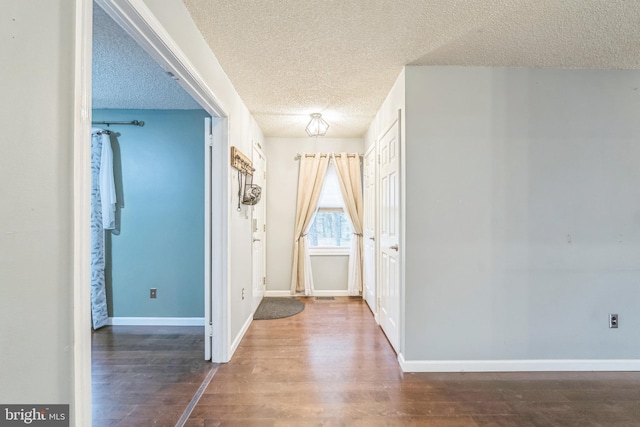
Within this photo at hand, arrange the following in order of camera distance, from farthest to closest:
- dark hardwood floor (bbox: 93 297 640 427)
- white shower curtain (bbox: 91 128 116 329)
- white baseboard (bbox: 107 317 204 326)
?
1. white baseboard (bbox: 107 317 204 326)
2. white shower curtain (bbox: 91 128 116 329)
3. dark hardwood floor (bbox: 93 297 640 427)

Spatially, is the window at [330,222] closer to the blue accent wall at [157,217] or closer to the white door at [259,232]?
the white door at [259,232]

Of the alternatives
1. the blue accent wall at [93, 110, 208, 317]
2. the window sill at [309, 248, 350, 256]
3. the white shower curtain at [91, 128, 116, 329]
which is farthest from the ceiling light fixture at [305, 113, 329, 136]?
the white shower curtain at [91, 128, 116, 329]

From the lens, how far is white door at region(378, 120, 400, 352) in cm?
244

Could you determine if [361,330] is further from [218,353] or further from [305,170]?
[305,170]

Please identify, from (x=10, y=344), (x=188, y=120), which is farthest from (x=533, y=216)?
(x=188, y=120)

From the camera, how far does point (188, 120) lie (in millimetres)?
3254

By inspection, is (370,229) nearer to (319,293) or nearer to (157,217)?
(319,293)

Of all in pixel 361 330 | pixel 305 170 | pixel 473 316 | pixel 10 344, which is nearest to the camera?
pixel 10 344

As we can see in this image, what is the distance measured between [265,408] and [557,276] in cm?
243

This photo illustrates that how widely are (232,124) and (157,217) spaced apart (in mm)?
1513

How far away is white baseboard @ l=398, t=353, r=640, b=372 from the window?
238 centimetres

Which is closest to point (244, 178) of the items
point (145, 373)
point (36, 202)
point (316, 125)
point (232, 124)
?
point (232, 124)

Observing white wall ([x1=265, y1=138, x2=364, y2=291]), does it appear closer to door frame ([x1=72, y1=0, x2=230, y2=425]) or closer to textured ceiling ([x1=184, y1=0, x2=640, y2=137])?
textured ceiling ([x1=184, y1=0, x2=640, y2=137])

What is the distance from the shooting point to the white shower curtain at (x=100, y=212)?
3082 mm
